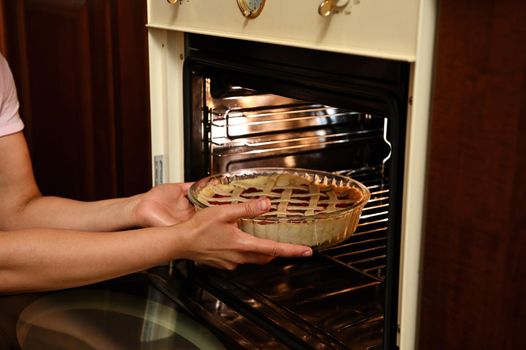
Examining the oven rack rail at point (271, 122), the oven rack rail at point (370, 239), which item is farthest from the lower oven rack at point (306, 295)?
the oven rack rail at point (271, 122)

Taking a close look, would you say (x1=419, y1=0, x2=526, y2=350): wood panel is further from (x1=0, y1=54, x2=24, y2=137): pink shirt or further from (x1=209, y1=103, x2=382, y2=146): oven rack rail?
(x1=0, y1=54, x2=24, y2=137): pink shirt

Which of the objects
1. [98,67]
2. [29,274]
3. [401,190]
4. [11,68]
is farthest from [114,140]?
[401,190]

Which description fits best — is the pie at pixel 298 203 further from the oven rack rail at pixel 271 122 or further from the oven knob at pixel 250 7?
the oven knob at pixel 250 7

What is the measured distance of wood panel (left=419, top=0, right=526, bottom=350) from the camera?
0.73m

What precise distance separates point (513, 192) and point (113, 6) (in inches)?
42.4

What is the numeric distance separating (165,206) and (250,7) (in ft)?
1.42

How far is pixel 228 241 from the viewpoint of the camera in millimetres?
1086

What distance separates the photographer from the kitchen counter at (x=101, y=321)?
116 cm

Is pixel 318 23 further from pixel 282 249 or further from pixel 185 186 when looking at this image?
pixel 185 186

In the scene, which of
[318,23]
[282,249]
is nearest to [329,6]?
[318,23]

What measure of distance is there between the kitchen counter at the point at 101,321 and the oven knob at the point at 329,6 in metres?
0.54

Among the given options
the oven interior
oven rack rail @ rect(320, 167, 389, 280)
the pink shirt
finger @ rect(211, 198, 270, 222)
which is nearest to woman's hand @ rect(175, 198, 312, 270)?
finger @ rect(211, 198, 270, 222)

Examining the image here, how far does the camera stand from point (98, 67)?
1620 millimetres

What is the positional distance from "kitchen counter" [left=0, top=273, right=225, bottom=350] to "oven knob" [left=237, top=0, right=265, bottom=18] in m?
0.50
